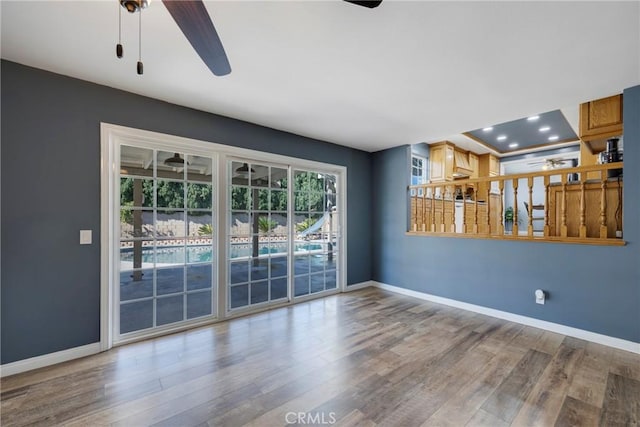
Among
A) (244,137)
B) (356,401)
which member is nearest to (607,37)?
(356,401)

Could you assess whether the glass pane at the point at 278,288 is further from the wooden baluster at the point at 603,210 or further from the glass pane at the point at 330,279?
the wooden baluster at the point at 603,210

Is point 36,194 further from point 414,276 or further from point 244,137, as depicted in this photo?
point 414,276

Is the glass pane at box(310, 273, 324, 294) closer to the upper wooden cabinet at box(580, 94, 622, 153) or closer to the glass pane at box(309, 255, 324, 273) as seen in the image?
the glass pane at box(309, 255, 324, 273)

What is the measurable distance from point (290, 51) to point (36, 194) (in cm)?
242

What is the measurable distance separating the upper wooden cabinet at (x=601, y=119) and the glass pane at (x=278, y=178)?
376cm

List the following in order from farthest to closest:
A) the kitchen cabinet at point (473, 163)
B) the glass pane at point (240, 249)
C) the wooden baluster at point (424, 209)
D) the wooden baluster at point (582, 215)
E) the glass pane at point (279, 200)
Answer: the kitchen cabinet at point (473, 163) < the wooden baluster at point (424, 209) < the glass pane at point (279, 200) < the glass pane at point (240, 249) < the wooden baluster at point (582, 215)

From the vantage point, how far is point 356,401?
1.95 m

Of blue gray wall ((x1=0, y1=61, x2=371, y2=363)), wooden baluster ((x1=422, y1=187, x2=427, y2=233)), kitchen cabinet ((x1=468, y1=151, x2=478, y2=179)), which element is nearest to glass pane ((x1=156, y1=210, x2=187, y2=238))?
blue gray wall ((x1=0, y1=61, x2=371, y2=363))

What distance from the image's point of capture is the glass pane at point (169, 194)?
3.05 meters

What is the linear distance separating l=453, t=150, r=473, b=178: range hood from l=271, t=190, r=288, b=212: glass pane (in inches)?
158

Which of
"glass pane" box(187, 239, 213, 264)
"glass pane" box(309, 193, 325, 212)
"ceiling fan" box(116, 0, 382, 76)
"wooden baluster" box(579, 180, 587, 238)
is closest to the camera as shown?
"ceiling fan" box(116, 0, 382, 76)

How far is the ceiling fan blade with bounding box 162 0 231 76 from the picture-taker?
1161 millimetres

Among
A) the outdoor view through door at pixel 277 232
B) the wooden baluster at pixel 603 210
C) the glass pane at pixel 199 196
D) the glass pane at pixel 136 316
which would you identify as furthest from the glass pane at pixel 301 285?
the wooden baluster at pixel 603 210

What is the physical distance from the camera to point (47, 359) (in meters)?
2.41
